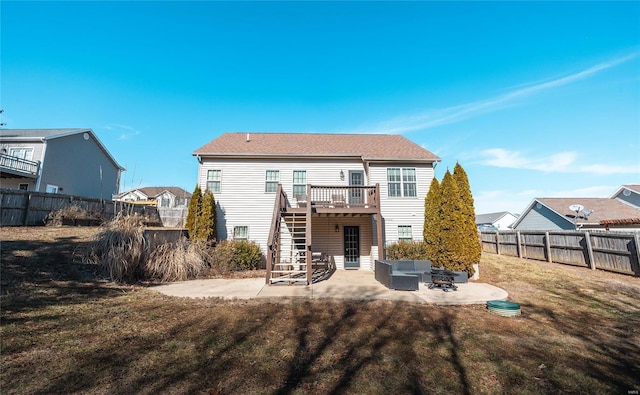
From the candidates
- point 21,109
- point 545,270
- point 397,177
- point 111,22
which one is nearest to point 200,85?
point 111,22

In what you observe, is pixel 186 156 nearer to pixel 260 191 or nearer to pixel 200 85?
pixel 260 191

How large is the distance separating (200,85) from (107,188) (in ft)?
55.9

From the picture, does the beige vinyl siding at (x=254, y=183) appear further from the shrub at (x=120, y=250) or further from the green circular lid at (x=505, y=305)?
the green circular lid at (x=505, y=305)

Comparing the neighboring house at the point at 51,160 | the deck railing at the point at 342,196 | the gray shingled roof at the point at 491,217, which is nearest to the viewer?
the deck railing at the point at 342,196

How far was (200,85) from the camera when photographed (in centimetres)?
1614

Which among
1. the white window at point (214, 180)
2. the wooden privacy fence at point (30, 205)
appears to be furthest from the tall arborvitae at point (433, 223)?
the wooden privacy fence at point (30, 205)

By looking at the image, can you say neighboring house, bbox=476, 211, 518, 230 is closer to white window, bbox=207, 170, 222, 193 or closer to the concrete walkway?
the concrete walkway

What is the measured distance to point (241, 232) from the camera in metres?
12.9

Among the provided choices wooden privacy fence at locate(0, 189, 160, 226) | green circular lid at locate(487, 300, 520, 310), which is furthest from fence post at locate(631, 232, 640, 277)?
wooden privacy fence at locate(0, 189, 160, 226)

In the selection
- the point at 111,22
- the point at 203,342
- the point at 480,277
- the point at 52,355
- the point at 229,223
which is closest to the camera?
the point at 52,355

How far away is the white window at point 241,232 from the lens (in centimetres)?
1285

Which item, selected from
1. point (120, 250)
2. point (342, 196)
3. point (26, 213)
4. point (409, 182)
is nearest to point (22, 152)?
point (26, 213)

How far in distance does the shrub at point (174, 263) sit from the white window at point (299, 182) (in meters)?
5.64

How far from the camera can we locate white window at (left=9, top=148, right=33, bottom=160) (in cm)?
1873
